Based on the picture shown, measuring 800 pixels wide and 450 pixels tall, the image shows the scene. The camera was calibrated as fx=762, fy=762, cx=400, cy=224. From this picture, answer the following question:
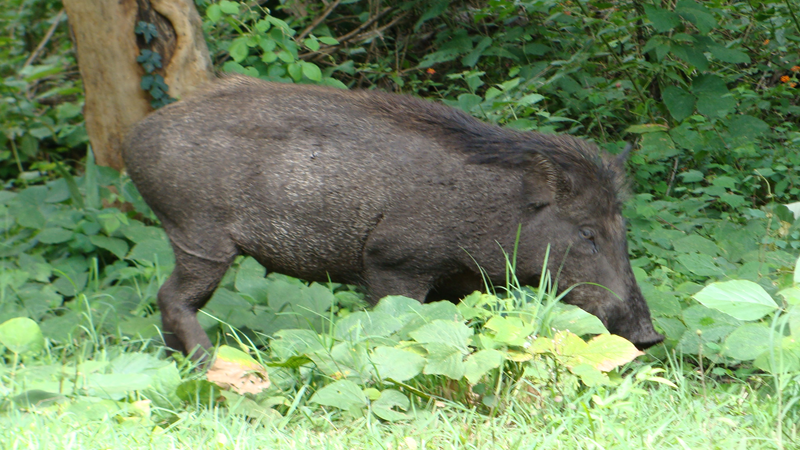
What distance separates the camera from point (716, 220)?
5.35m

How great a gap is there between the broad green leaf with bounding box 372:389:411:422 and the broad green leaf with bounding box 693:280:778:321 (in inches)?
40.0

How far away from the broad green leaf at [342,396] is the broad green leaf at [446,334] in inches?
10.9

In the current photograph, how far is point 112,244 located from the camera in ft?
15.5

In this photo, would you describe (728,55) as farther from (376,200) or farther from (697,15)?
(376,200)

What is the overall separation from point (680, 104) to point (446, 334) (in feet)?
11.9

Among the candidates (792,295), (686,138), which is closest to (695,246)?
(686,138)

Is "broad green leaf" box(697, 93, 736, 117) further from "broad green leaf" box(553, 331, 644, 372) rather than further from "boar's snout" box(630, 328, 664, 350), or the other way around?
"broad green leaf" box(553, 331, 644, 372)

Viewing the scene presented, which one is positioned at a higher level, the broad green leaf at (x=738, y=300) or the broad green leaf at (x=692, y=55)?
the broad green leaf at (x=692, y=55)

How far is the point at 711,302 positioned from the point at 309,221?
1.73 metres

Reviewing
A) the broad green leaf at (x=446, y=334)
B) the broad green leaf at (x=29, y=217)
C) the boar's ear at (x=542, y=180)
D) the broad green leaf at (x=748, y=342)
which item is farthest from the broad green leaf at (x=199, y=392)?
the broad green leaf at (x=29, y=217)

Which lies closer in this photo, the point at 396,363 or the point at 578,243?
the point at 396,363

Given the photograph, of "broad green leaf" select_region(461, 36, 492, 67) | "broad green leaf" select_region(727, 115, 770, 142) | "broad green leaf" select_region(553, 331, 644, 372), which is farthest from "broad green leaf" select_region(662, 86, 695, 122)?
"broad green leaf" select_region(553, 331, 644, 372)

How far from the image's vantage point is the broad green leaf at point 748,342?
254 cm

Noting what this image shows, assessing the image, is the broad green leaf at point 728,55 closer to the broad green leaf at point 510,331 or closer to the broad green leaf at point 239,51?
the broad green leaf at point 239,51
